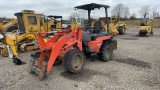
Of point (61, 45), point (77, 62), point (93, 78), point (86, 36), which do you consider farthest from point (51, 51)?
point (86, 36)

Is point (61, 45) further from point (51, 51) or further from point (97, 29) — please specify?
point (97, 29)

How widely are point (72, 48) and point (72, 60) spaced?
1.51ft

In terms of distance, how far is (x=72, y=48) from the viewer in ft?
18.0

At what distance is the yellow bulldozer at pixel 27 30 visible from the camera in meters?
8.51

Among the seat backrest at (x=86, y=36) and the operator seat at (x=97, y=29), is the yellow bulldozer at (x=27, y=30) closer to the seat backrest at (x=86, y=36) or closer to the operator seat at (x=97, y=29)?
the seat backrest at (x=86, y=36)

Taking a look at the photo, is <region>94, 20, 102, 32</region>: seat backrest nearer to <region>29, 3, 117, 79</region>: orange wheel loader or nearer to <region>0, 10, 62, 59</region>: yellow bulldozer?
<region>29, 3, 117, 79</region>: orange wheel loader

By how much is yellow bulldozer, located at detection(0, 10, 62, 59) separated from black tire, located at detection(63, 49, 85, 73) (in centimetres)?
333

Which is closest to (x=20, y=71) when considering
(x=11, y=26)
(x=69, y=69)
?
(x=69, y=69)

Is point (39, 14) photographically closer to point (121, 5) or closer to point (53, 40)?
point (53, 40)

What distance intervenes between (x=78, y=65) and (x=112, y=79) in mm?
Result: 1188

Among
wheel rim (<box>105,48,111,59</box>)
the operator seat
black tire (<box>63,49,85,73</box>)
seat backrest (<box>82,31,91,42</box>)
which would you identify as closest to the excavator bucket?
black tire (<box>63,49,85,73</box>)

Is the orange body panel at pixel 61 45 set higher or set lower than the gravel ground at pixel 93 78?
higher

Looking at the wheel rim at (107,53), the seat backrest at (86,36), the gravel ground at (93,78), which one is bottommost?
the gravel ground at (93,78)

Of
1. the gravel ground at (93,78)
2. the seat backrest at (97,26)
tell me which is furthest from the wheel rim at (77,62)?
the seat backrest at (97,26)
